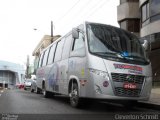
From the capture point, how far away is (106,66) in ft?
37.1

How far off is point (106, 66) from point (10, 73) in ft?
354

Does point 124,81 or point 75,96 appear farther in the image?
point 75,96

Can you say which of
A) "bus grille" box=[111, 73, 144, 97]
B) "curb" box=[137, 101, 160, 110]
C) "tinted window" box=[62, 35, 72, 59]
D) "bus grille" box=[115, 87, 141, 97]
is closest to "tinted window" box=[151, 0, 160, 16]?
"tinted window" box=[62, 35, 72, 59]

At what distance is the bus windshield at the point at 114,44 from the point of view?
11.7 meters

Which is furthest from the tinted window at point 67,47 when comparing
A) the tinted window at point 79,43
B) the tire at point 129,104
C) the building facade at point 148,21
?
the building facade at point 148,21

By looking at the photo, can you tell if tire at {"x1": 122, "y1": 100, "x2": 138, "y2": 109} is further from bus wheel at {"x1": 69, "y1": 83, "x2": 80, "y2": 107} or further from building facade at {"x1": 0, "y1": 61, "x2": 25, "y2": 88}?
building facade at {"x1": 0, "y1": 61, "x2": 25, "y2": 88}

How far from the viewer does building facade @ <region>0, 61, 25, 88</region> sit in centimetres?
11094

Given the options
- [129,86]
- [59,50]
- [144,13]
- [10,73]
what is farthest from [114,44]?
[10,73]

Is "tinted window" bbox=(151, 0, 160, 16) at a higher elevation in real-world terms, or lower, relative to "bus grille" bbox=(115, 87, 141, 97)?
higher

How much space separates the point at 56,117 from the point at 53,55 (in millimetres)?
8287

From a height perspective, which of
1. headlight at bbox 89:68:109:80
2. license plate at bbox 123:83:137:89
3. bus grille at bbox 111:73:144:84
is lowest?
license plate at bbox 123:83:137:89

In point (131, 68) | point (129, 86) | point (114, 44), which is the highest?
point (114, 44)

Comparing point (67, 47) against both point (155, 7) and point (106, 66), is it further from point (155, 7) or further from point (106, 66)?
point (155, 7)

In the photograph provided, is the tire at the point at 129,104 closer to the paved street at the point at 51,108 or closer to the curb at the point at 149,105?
A: the paved street at the point at 51,108
